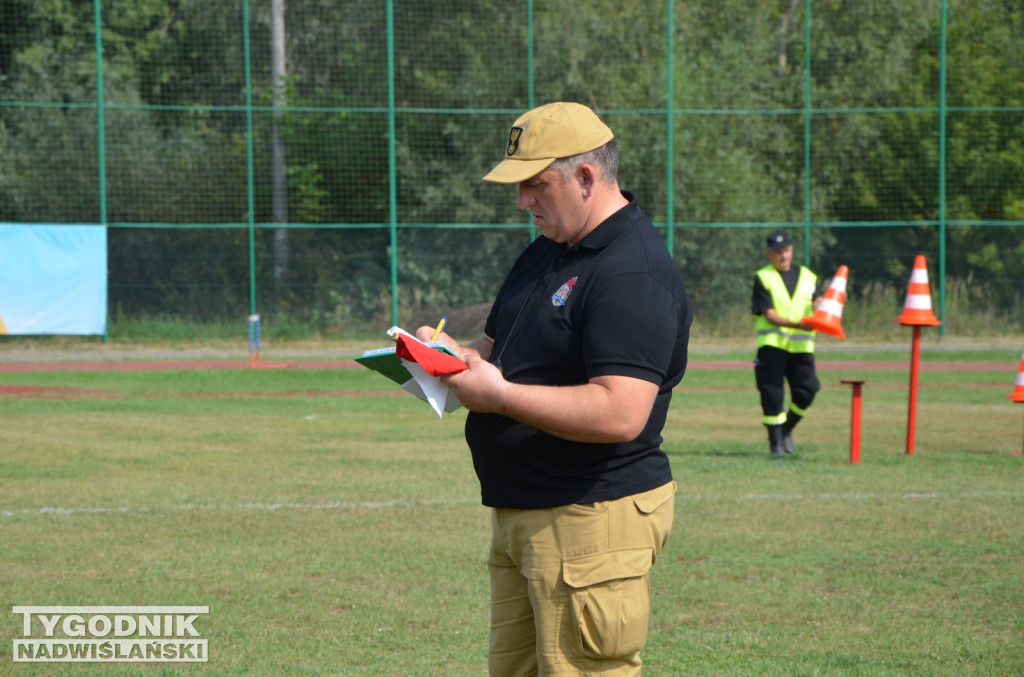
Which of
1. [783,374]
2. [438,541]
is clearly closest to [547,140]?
[438,541]

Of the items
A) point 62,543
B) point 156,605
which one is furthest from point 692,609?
point 62,543

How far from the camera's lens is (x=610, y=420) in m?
→ 3.19

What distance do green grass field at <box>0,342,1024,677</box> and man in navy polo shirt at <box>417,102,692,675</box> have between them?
2203mm

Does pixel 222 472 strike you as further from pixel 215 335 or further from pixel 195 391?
pixel 215 335

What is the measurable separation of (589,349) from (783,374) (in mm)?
8338

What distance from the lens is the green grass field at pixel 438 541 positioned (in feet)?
19.0

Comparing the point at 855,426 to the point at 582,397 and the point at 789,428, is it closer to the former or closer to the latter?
the point at 789,428

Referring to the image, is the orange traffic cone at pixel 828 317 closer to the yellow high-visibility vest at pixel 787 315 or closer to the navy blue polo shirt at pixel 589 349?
the yellow high-visibility vest at pixel 787 315

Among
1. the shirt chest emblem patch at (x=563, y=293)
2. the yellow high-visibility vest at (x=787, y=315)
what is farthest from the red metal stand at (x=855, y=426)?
the shirt chest emblem patch at (x=563, y=293)

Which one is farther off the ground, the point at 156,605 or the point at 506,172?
the point at 506,172

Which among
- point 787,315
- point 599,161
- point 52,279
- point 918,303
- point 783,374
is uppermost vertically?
point 599,161

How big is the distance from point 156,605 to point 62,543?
1648 mm

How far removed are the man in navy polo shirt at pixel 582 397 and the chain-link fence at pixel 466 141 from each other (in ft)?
68.9

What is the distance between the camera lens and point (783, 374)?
442 inches
